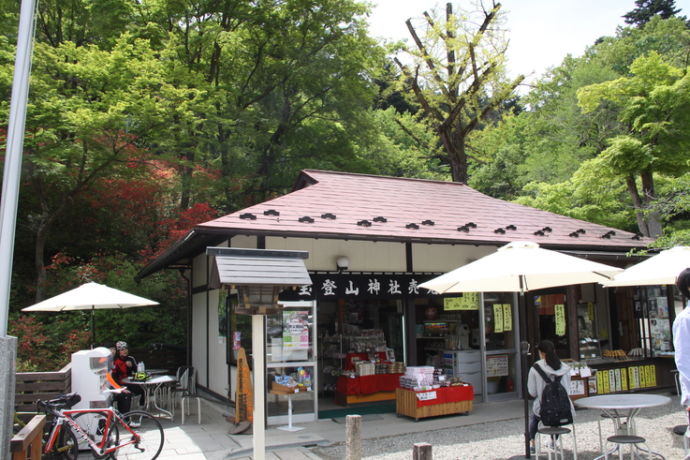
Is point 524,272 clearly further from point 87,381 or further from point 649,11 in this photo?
point 649,11

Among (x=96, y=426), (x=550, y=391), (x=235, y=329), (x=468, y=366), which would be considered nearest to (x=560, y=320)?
(x=468, y=366)

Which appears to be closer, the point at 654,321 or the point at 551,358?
the point at 551,358

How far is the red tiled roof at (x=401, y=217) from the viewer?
29.1 ft

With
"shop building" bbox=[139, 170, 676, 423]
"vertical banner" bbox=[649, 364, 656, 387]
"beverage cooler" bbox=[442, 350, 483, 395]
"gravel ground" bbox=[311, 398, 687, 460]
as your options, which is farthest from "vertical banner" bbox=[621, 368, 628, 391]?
"beverage cooler" bbox=[442, 350, 483, 395]

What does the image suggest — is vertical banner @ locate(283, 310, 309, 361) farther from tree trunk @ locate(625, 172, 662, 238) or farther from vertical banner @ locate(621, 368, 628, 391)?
tree trunk @ locate(625, 172, 662, 238)

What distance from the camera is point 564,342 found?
11695mm

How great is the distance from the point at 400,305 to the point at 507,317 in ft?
7.53

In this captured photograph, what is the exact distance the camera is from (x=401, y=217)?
10.5 metres

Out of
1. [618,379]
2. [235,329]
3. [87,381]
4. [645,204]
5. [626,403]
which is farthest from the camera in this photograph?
[645,204]

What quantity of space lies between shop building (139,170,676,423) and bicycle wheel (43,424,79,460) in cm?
313

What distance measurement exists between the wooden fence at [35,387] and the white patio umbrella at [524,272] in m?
5.14

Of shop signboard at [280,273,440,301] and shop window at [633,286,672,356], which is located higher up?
shop signboard at [280,273,440,301]

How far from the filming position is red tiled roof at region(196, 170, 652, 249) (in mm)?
8867

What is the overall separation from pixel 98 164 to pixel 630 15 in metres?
40.5
